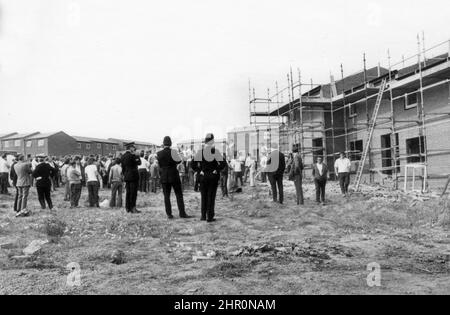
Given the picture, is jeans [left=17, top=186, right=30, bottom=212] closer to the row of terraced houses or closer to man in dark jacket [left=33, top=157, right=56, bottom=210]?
man in dark jacket [left=33, top=157, right=56, bottom=210]

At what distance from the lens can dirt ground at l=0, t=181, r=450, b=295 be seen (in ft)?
14.2

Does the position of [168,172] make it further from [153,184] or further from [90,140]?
[90,140]

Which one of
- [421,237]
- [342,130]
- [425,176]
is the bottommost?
[421,237]

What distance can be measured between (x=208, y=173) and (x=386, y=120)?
13703mm

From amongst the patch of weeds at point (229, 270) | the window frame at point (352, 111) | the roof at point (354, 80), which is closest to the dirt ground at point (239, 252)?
the patch of weeds at point (229, 270)

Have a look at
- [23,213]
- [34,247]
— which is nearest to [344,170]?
[23,213]

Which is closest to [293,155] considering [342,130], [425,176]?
[425,176]

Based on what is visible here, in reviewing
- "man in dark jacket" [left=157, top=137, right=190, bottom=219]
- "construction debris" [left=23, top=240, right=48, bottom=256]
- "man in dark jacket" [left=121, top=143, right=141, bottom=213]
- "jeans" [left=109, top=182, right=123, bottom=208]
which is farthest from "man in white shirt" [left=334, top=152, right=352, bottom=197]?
"construction debris" [left=23, top=240, right=48, bottom=256]

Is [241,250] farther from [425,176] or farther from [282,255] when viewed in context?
[425,176]

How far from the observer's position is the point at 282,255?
18.2 ft

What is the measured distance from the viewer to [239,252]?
5.69m

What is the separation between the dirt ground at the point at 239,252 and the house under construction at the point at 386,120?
159 inches

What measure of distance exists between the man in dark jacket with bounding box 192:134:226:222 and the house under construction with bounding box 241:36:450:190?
12.9ft
